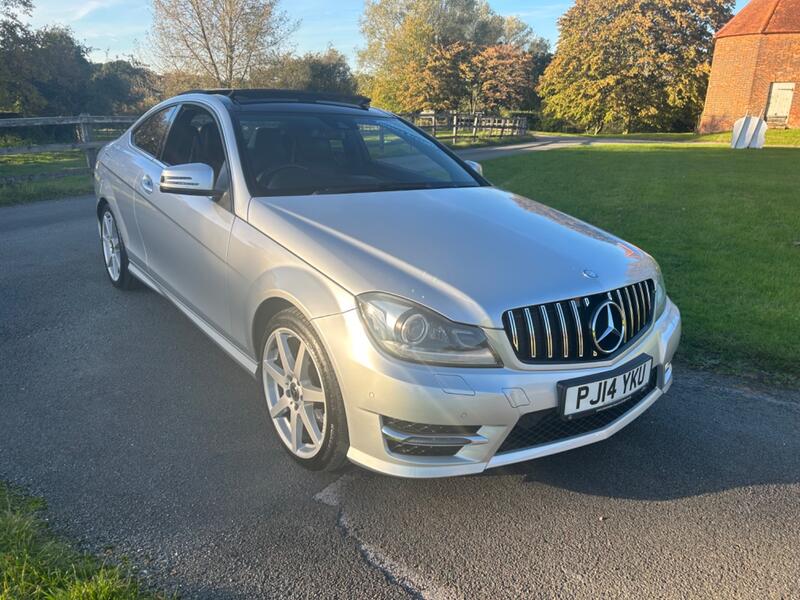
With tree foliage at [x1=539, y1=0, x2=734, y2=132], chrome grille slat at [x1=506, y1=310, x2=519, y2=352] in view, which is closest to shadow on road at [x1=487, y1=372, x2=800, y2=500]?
chrome grille slat at [x1=506, y1=310, x2=519, y2=352]

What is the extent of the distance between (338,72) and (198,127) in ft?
142

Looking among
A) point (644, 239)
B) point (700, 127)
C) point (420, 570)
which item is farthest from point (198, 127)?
point (700, 127)

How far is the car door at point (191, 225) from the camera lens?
330 cm

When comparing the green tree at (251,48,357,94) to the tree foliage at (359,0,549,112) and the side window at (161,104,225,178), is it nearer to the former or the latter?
the tree foliage at (359,0,549,112)

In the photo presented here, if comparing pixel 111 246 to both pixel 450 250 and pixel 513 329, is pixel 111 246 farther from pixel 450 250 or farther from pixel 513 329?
pixel 513 329

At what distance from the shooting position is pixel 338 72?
4412cm

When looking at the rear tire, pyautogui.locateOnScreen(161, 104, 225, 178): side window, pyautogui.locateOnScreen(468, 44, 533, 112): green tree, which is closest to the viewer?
pyautogui.locateOnScreen(161, 104, 225, 178): side window

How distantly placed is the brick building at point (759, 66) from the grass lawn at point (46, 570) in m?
46.7

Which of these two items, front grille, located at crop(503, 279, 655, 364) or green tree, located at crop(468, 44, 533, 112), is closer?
front grille, located at crop(503, 279, 655, 364)

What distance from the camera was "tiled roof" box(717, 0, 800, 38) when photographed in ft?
124

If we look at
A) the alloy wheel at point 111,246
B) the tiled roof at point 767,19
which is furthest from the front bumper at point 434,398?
the tiled roof at point 767,19

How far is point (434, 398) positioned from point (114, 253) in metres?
4.00

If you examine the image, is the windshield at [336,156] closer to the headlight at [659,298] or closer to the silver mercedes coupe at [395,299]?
the silver mercedes coupe at [395,299]

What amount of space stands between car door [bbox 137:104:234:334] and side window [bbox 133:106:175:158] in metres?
0.16
